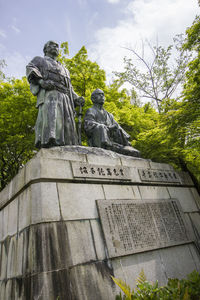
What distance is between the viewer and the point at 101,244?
3.22m

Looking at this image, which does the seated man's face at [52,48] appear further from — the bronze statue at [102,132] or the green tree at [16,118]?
the green tree at [16,118]

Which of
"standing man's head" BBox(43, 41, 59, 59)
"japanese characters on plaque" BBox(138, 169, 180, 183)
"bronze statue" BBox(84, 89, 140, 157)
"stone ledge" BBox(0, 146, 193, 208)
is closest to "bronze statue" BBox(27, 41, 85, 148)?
"standing man's head" BBox(43, 41, 59, 59)

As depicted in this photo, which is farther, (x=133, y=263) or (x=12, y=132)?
(x=12, y=132)

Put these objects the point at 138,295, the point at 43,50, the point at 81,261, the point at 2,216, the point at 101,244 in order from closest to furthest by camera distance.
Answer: the point at 138,295
the point at 81,261
the point at 101,244
the point at 2,216
the point at 43,50

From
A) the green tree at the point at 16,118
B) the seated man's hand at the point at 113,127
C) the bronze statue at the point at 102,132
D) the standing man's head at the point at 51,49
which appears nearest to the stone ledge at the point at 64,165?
the bronze statue at the point at 102,132

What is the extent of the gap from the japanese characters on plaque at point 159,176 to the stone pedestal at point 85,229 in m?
0.03

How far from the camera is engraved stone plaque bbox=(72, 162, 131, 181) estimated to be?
149 inches

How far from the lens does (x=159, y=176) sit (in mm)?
5008

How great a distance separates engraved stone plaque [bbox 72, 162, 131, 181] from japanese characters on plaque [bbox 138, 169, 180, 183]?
17.9 inches

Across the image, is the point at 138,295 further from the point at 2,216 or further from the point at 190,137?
the point at 190,137

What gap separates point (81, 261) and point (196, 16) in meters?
6.93

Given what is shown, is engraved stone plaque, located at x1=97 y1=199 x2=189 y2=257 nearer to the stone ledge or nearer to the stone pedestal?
the stone pedestal

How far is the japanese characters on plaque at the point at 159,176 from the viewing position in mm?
4723

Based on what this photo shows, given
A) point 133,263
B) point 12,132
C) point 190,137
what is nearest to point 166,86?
point 190,137
